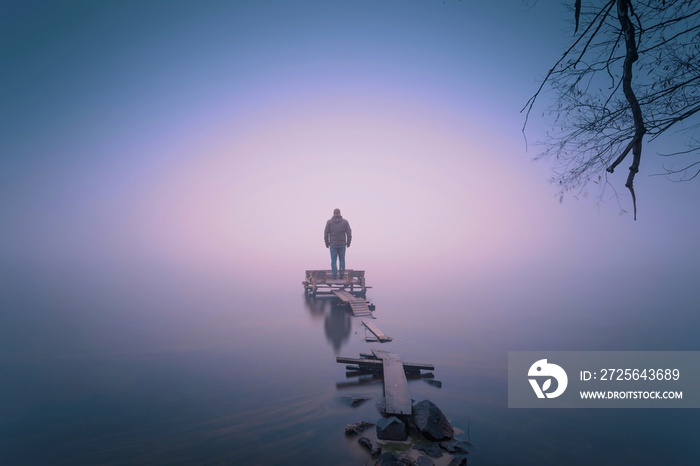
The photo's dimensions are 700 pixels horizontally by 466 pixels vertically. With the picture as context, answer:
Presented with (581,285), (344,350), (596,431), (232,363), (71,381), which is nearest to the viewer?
(596,431)

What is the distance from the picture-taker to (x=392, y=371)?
621 cm

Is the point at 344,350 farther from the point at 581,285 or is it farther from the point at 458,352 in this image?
the point at 581,285

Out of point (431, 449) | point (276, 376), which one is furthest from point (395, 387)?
point (276, 376)

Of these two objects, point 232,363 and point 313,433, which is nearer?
point 313,433

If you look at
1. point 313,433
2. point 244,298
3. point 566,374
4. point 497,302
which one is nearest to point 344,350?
point 313,433

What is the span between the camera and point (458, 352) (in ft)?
28.2

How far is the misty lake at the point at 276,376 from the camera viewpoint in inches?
178

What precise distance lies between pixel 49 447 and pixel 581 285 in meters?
24.2

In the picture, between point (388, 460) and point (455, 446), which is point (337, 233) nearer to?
point (455, 446)

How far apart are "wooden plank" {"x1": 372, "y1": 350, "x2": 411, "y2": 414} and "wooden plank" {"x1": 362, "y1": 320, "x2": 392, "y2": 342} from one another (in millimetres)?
1850

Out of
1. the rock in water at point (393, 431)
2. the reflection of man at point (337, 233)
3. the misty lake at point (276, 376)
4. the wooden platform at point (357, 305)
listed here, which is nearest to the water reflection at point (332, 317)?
the misty lake at point (276, 376)

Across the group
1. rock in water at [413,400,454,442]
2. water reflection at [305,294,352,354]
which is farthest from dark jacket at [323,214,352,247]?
rock in water at [413,400,454,442]

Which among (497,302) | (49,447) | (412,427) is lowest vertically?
(49,447)

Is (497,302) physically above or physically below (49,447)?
above
